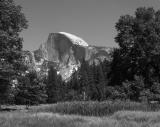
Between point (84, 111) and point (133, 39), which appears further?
point (133, 39)

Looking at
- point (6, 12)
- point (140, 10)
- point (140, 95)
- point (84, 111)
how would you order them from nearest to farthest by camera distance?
point (84, 111), point (6, 12), point (140, 95), point (140, 10)

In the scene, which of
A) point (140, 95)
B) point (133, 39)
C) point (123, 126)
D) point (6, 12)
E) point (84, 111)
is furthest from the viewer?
point (133, 39)

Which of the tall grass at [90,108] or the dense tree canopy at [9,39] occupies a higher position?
the dense tree canopy at [9,39]

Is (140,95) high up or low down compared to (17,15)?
down

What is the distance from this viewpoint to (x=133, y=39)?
35.5 metres

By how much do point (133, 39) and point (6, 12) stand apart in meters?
17.0

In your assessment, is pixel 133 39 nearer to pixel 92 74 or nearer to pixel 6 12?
pixel 6 12

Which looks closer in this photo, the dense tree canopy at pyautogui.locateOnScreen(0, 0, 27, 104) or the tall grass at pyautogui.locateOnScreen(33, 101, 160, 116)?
the tall grass at pyautogui.locateOnScreen(33, 101, 160, 116)

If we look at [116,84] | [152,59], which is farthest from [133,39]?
[116,84]

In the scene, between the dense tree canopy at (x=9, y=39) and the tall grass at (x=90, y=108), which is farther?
the dense tree canopy at (x=9, y=39)

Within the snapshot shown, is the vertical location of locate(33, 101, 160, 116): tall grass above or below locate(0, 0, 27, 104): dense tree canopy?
below

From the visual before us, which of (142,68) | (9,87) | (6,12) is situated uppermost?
(6,12)

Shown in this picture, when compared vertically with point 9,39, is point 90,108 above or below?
below

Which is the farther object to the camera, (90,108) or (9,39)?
(9,39)
